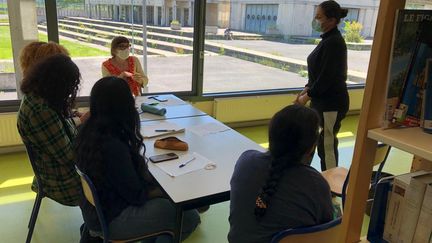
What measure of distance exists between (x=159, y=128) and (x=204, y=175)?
724 mm

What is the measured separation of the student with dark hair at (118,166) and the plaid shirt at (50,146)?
0.27m

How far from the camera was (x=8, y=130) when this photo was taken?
347 centimetres

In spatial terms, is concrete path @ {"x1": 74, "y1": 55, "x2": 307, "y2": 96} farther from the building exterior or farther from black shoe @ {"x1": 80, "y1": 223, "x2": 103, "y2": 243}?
black shoe @ {"x1": 80, "y1": 223, "x2": 103, "y2": 243}

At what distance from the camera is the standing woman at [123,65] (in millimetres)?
2987

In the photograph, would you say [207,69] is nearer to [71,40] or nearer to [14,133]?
[71,40]

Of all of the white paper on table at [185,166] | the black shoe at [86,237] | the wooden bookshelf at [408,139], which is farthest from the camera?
the black shoe at [86,237]

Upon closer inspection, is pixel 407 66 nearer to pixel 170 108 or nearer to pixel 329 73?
pixel 329 73

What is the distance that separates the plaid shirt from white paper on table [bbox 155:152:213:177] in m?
0.44

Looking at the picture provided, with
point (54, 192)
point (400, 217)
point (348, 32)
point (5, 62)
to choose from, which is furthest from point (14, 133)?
point (348, 32)

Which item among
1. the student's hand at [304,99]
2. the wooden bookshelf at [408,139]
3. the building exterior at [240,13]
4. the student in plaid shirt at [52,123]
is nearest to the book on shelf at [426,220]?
the wooden bookshelf at [408,139]

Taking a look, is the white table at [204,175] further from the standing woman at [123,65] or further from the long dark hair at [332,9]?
the long dark hair at [332,9]

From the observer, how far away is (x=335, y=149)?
302 centimetres

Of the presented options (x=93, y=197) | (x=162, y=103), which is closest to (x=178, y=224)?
(x=93, y=197)

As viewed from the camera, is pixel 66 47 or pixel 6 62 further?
pixel 66 47
